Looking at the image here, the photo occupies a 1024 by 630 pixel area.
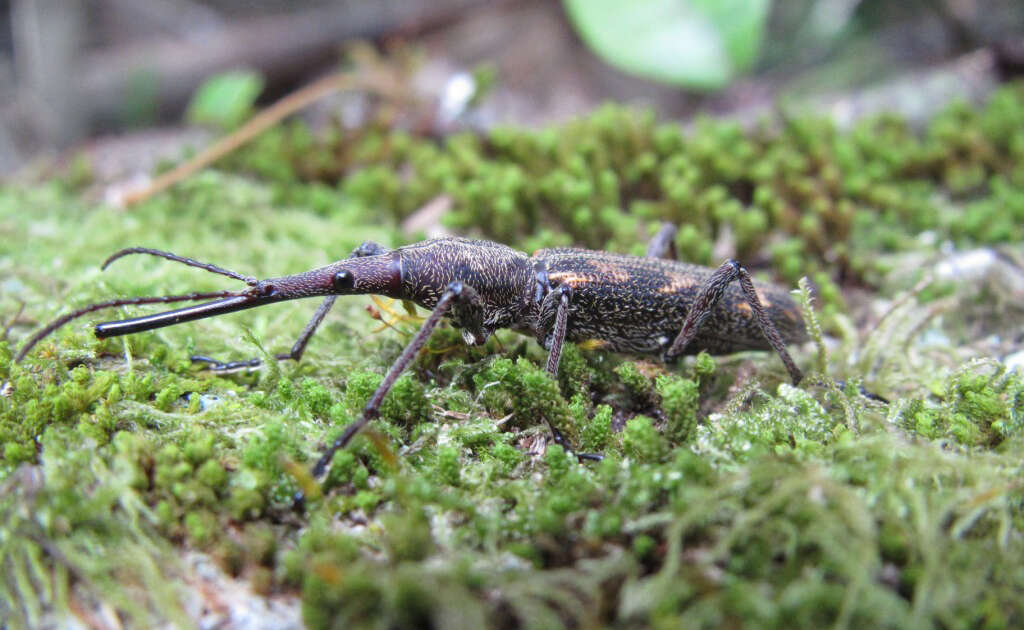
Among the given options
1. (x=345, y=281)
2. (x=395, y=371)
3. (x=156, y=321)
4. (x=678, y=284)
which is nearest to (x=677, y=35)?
(x=678, y=284)

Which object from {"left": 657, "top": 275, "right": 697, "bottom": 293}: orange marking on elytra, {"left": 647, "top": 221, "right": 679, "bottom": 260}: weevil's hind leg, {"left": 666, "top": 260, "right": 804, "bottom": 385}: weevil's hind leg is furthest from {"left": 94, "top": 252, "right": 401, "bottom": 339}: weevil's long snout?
{"left": 647, "top": 221, "right": 679, "bottom": 260}: weevil's hind leg

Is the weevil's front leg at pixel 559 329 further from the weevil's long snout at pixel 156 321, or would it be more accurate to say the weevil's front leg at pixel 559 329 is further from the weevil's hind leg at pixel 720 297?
the weevil's long snout at pixel 156 321

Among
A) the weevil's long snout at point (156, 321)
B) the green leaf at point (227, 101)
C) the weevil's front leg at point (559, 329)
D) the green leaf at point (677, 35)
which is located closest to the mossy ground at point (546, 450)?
the weevil's front leg at point (559, 329)

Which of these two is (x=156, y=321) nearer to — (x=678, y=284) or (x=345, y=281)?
(x=345, y=281)

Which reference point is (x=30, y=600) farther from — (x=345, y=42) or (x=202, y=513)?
(x=345, y=42)

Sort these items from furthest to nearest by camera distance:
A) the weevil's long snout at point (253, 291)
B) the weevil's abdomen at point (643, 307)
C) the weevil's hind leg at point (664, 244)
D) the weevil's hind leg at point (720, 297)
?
the weevil's hind leg at point (664, 244)
the weevil's abdomen at point (643, 307)
the weevil's hind leg at point (720, 297)
the weevil's long snout at point (253, 291)

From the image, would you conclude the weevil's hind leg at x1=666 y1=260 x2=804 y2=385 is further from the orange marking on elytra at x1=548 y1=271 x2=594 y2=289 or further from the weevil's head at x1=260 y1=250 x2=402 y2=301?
the weevil's head at x1=260 y1=250 x2=402 y2=301

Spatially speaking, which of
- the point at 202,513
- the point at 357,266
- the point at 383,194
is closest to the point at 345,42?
the point at 383,194
